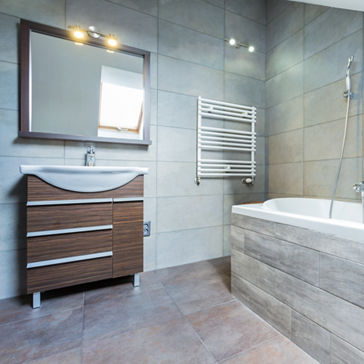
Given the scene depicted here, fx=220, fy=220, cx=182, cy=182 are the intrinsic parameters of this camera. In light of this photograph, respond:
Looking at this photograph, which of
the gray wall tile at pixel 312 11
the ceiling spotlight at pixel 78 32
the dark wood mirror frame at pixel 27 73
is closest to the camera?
the dark wood mirror frame at pixel 27 73

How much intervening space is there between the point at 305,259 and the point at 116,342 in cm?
100

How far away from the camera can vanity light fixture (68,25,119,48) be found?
166 centimetres

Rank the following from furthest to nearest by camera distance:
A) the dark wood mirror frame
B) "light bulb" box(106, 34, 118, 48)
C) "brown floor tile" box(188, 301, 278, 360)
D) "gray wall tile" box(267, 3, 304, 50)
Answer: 1. "gray wall tile" box(267, 3, 304, 50)
2. "light bulb" box(106, 34, 118, 48)
3. the dark wood mirror frame
4. "brown floor tile" box(188, 301, 278, 360)

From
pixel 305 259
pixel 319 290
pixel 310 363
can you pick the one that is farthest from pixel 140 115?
pixel 310 363

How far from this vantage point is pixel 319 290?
3.13ft

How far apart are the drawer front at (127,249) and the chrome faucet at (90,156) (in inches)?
20.7

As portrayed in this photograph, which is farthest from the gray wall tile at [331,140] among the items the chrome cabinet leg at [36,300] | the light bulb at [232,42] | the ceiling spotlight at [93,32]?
the chrome cabinet leg at [36,300]

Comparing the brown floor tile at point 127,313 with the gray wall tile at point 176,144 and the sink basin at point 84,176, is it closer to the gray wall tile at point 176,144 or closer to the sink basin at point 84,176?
the sink basin at point 84,176

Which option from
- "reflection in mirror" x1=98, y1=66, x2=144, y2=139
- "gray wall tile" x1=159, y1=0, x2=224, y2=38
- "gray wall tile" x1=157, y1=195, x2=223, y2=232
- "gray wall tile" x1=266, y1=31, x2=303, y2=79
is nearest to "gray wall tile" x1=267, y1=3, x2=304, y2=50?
"gray wall tile" x1=266, y1=31, x2=303, y2=79

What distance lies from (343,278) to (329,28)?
2.03m

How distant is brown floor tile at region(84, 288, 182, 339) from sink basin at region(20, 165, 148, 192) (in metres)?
0.75

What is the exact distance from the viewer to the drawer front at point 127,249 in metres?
1.53

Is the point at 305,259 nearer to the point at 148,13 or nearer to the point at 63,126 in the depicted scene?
the point at 63,126

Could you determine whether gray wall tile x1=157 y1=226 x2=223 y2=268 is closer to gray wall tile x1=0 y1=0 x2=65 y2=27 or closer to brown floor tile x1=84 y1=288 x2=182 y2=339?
brown floor tile x1=84 y1=288 x2=182 y2=339
